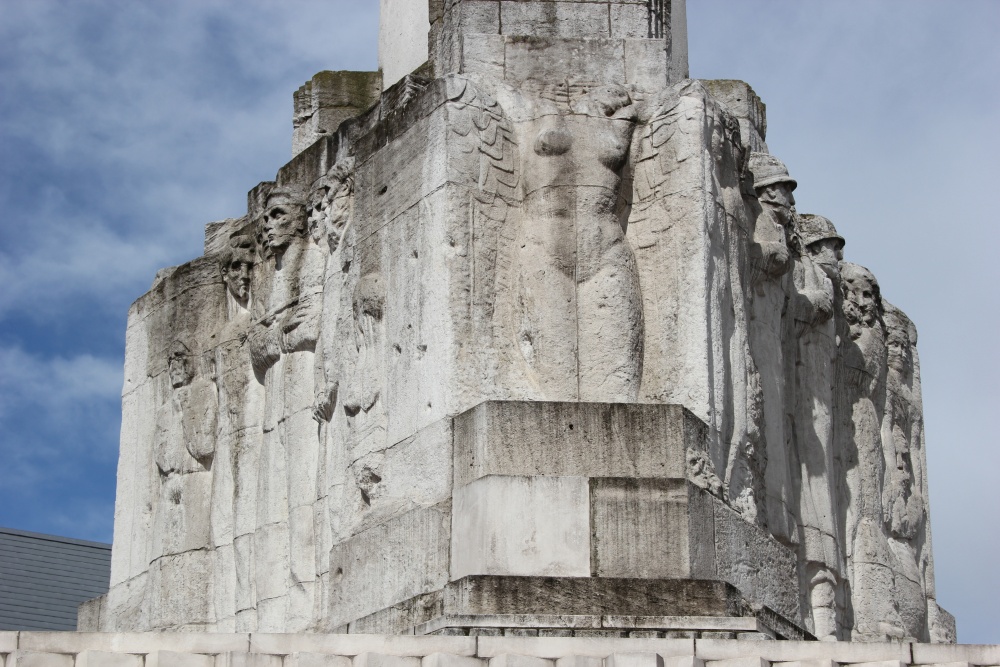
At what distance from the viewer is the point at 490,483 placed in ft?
46.2

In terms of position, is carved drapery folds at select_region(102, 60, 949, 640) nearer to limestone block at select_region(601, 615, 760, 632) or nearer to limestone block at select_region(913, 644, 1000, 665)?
limestone block at select_region(601, 615, 760, 632)

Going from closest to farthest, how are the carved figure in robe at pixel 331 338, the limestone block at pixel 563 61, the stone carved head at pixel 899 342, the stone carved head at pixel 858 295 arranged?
the limestone block at pixel 563 61 → the carved figure in robe at pixel 331 338 → the stone carved head at pixel 858 295 → the stone carved head at pixel 899 342

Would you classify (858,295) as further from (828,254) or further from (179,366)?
(179,366)

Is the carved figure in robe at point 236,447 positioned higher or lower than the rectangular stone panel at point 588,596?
higher

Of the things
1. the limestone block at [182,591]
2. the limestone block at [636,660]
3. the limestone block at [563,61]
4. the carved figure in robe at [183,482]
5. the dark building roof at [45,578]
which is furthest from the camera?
the dark building roof at [45,578]

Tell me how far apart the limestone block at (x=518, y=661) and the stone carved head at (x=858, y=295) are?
8769 mm

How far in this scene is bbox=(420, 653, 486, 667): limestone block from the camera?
12.3 meters

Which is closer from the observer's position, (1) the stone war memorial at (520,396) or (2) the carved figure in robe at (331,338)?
(1) the stone war memorial at (520,396)

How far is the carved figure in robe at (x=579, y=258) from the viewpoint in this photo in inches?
594

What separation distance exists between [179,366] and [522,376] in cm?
576

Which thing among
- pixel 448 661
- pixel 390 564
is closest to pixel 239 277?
pixel 390 564

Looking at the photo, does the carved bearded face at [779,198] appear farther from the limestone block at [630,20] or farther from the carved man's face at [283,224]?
the carved man's face at [283,224]

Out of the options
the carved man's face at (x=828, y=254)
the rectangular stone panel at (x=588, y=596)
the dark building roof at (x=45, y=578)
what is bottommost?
the rectangular stone panel at (x=588, y=596)

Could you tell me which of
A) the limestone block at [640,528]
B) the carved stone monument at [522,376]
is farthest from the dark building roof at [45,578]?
the limestone block at [640,528]
